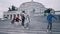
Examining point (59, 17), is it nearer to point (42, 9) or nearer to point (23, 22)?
point (23, 22)

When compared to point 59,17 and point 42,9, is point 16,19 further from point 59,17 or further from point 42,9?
point 42,9

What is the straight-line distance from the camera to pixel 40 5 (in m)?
105

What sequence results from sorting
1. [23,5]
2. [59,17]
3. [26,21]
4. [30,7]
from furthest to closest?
1. [23,5]
2. [30,7]
3. [59,17]
4. [26,21]

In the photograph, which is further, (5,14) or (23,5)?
(23,5)

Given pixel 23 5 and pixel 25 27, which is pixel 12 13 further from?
pixel 25 27

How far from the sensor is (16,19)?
59.4 ft

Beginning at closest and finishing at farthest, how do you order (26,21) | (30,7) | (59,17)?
1. (26,21)
2. (59,17)
3. (30,7)

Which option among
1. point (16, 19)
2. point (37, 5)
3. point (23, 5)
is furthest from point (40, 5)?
point (16, 19)

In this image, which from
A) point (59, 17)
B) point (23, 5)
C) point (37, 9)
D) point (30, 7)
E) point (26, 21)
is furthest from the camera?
point (23, 5)

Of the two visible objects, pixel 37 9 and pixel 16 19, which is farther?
pixel 37 9

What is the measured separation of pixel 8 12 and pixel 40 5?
53.6 feet

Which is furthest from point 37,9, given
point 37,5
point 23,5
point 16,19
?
point 16,19

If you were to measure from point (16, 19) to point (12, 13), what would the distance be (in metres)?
83.6

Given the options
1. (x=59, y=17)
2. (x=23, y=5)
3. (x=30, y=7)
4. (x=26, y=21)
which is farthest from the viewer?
(x=23, y=5)
